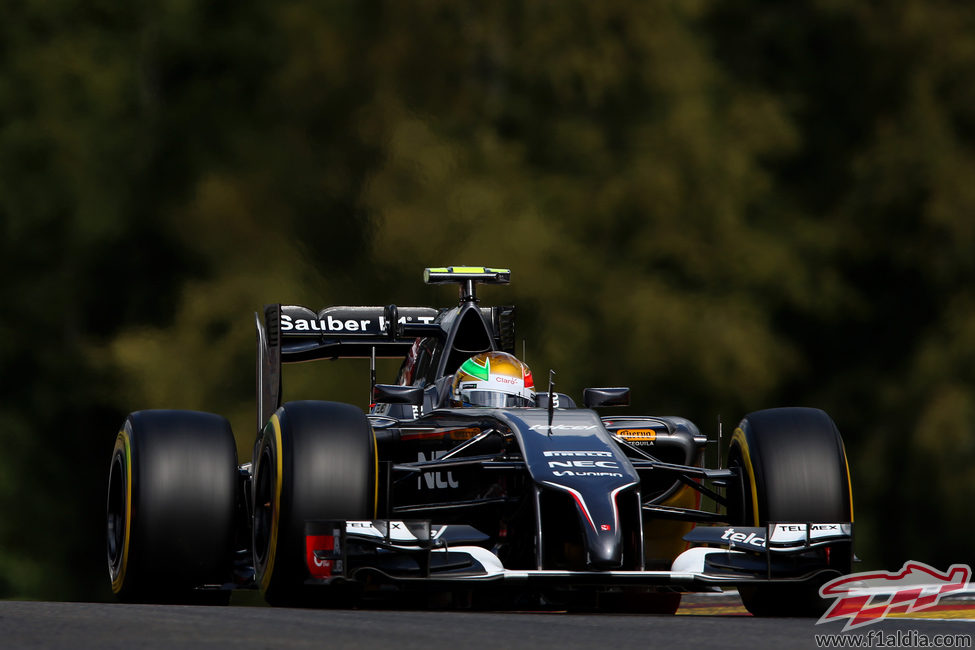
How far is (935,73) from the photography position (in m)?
20.7

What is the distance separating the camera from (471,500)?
28.9 feet

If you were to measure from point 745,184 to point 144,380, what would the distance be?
24.0 ft

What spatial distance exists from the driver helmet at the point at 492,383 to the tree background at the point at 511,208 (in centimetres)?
818

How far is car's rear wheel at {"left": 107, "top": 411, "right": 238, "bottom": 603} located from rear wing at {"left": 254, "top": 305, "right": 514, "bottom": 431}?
49.2 inches

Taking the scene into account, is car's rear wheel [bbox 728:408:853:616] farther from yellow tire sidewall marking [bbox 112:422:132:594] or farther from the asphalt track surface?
yellow tire sidewall marking [bbox 112:422:132:594]

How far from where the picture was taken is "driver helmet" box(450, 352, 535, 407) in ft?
32.0

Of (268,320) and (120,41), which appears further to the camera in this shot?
(120,41)

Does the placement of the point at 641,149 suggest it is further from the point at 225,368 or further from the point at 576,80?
the point at 225,368

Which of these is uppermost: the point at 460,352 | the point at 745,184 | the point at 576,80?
the point at 576,80

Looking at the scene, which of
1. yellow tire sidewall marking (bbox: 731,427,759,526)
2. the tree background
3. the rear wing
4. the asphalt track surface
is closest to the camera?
the asphalt track surface

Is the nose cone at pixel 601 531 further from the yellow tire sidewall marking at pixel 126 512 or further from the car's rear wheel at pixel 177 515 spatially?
the yellow tire sidewall marking at pixel 126 512

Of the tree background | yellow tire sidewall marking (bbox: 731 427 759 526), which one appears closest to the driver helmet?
yellow tire sidewall marking (bbox: 731 427 759 526)

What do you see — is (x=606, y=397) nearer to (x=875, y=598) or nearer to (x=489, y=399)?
(x=489, y=399)

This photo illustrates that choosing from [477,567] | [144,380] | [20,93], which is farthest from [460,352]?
[20,93]
